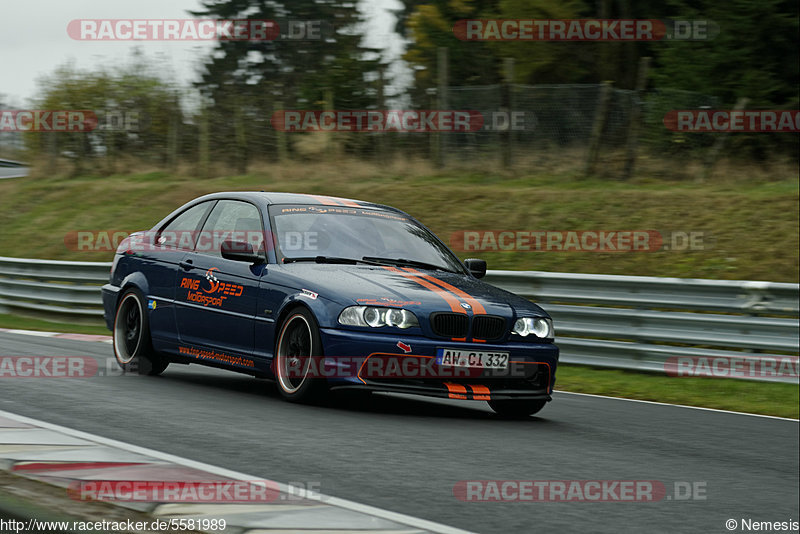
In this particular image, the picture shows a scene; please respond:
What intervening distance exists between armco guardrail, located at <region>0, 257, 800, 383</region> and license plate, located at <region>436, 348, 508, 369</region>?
3798 mm

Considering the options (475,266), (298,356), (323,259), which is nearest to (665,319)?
(475,266)

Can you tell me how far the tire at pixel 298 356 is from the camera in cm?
766

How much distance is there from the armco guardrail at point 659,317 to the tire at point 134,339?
4.45m

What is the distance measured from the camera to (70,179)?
28.9 m

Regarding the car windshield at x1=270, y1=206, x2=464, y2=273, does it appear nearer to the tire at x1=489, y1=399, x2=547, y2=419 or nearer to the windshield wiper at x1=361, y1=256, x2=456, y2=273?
the windshield wiper at x1=361, y1=256, x2=456, y2=273

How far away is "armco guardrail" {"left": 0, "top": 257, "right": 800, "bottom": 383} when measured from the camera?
424 inches

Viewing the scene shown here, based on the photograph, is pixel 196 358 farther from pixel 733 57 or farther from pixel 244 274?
pixel 733 57

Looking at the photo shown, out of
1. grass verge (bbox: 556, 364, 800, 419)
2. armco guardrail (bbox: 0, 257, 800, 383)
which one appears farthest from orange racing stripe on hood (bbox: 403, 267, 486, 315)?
armco guardrail (bbox: 0, 257, 800, 383)

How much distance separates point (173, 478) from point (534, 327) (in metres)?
3.97

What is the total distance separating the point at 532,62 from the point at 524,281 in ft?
57.2

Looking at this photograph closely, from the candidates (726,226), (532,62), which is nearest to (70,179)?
(532,62)

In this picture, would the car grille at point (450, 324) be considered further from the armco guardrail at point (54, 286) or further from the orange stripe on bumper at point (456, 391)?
the armco guardrail at point (54, 286)

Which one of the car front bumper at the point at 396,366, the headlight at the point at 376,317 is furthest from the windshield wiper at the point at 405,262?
the car front bumper at the point at 396,366

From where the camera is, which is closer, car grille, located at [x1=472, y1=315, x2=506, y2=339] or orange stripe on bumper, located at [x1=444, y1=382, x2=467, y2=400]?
orange stripe on bumper, located at [x1=444, y1=382, x2=467, y2=400]
